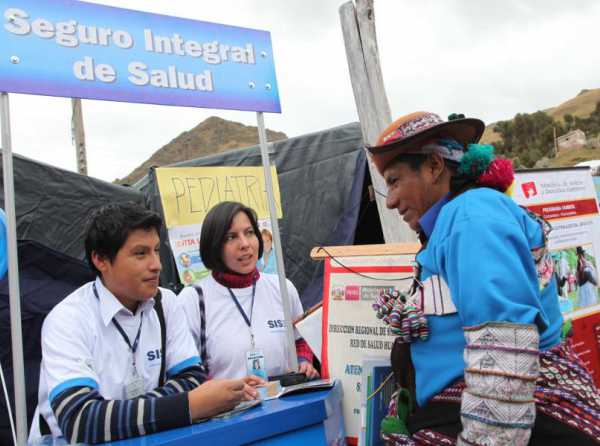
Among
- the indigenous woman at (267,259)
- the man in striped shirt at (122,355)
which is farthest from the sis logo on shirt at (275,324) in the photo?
the indigenous woman at (267,259)

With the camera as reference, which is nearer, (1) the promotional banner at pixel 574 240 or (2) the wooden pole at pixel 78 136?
(1) the promotional banner at pixel 574 240

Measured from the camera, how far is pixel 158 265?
1888 millimetres

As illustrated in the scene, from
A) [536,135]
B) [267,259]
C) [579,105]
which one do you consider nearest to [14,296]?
[267,259]

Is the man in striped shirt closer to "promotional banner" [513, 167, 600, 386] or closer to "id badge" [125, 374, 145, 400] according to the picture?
"id badge" [125, 374, 145, 400]

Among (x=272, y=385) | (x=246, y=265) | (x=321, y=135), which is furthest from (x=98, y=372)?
(x=321, y=135)

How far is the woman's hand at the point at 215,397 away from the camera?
1581 mm

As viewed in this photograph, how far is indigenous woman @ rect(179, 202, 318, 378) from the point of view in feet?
7.63

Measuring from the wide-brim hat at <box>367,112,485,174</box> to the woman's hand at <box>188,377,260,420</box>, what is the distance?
2.66 ft

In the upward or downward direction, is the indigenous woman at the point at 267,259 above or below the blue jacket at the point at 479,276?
above

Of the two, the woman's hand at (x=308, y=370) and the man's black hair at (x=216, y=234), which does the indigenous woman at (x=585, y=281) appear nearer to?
the woman's hand at (x=308, y=370)

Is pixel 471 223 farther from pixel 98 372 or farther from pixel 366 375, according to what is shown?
pixel 98 372

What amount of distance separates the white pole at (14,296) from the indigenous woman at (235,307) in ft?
2.62

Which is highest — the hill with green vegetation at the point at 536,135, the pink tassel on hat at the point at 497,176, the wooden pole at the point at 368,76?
the hill with green vegetation at the point at 536,135

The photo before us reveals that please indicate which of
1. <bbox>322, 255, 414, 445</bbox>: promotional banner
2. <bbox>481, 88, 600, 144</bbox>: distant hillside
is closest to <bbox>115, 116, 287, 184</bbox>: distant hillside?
<bbox>322, 255, 414, 445</bbox>: promotional banner
